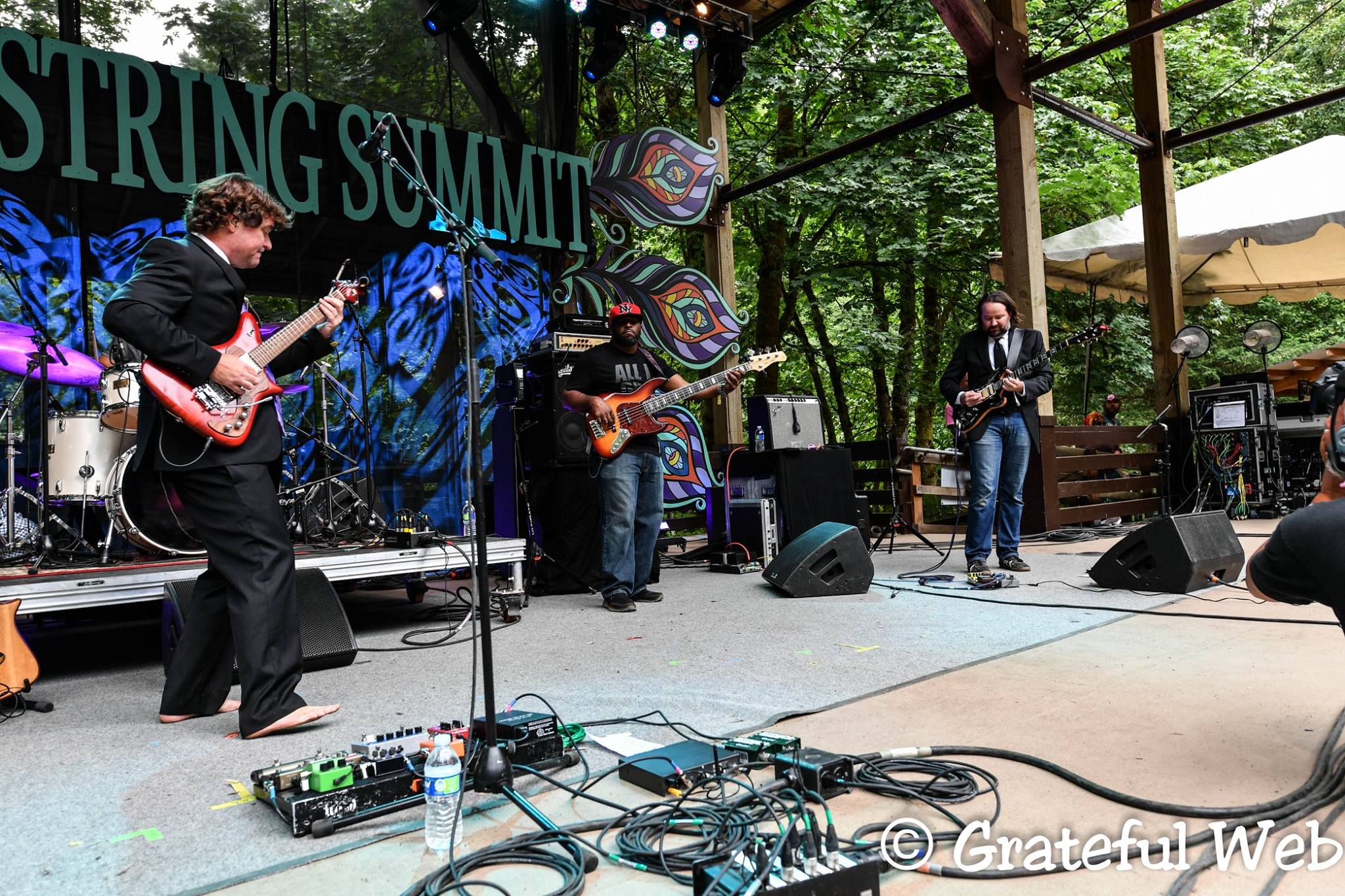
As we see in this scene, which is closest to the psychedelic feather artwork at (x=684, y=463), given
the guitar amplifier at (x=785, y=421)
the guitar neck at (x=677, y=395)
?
the guitar amplifier at (x=785, y=421)

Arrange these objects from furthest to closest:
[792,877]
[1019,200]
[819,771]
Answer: [1019,200] → [819,771] → [792,877]

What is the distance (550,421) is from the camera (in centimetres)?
613

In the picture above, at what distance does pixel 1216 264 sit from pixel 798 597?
803cm

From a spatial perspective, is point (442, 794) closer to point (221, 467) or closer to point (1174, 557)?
point (221, 467)

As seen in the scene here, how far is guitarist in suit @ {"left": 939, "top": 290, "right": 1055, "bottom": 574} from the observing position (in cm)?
547

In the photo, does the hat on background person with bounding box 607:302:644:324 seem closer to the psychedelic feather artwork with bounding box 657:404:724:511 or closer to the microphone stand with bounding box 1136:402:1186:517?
the psychedelic feather artwork with bounding box 657:404:724:511

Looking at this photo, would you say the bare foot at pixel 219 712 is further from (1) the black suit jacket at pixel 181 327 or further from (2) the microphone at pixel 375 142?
(2) the microphone at pixel 375 142

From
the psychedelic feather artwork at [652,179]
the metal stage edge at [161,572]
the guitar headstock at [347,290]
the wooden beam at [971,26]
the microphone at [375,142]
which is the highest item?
the wooden beam at [971,26]

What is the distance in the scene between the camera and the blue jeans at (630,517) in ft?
17.1

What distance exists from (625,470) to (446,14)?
488 cm

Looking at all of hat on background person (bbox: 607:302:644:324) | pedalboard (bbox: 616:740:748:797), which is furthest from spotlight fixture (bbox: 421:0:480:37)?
pedalboard (bbox: 616:740:748:797)

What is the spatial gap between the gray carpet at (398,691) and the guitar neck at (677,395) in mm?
1208

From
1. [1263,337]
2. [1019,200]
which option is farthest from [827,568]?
[1263,337]

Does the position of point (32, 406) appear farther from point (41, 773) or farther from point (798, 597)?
point (798, 597)
